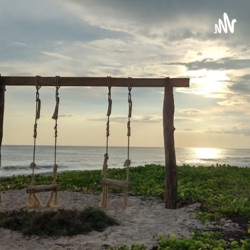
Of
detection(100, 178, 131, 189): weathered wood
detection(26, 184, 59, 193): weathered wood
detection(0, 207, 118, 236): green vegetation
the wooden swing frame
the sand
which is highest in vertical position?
the wooden swing frame

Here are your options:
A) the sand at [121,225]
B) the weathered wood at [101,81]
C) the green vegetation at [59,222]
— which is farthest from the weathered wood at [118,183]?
the weathered wood at [101,81]

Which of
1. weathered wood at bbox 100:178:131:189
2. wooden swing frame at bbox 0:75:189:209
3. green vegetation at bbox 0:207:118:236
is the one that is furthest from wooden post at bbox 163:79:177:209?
green vegetation at bbox 0:207:118:236

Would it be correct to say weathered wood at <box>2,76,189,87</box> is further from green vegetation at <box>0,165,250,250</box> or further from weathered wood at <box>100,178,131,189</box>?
green vegetation at <box>0,165,250,250</box>

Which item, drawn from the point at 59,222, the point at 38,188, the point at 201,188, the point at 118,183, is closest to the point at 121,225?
the point at 59,222

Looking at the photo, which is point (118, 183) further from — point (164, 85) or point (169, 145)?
point (164, 85)

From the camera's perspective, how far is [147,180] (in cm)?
1784

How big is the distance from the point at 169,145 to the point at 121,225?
3185 millimetres

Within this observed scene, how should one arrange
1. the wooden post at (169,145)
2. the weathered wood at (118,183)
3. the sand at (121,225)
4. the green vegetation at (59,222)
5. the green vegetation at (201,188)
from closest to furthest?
1. the sand at (121,225)
2. the green vegetation at (59,222)
3. the green vegetation at (201,188)
4. the weathered wood at (118,183)
5. the wooden post at (169,145)

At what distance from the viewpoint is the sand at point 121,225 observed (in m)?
8.67

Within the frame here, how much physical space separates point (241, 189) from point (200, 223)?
537 cm

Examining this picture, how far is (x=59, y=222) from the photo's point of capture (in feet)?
32.0

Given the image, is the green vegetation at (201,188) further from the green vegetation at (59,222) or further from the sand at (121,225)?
the green vegetation at (59,222)

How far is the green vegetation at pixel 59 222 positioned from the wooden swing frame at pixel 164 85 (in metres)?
2.79

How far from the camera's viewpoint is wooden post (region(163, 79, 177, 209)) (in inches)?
484
